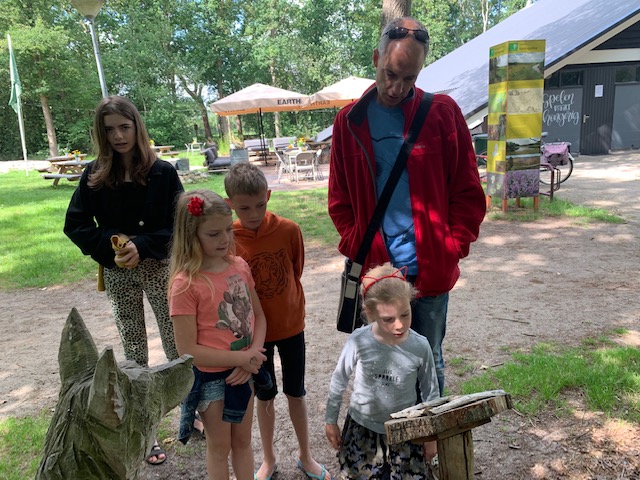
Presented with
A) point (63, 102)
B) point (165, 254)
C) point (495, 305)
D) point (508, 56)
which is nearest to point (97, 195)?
point (165, 254)

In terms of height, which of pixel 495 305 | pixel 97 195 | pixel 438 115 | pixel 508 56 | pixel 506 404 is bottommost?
pixel 495 305

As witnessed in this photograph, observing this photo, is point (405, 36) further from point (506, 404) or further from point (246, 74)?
point (246, 74)

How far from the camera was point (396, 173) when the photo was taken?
2.04 metres

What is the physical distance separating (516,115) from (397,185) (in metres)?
6.59

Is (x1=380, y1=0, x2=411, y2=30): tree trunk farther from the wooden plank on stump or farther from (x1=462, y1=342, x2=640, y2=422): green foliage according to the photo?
the wooden plank on stump

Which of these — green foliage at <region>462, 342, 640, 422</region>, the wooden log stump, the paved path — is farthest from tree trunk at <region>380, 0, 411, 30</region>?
the wooden log stump

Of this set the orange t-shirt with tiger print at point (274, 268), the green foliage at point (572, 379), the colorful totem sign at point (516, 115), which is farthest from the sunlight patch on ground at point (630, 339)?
the colorful totem sign at point (516, 115)

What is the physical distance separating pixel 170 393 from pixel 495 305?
405 centimetres

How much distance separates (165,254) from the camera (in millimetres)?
2510

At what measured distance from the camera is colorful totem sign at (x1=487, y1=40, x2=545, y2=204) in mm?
7586

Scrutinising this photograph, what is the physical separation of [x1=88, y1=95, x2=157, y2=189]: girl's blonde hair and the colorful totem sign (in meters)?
6.67

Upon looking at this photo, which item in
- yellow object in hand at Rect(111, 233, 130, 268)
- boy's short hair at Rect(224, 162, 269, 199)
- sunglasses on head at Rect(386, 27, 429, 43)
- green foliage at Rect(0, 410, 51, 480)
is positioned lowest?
green foliage at Rect(0, 410, 51, 480)

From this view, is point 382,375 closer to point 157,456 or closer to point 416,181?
point 416,181

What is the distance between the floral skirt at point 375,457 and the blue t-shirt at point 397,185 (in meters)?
0.70
